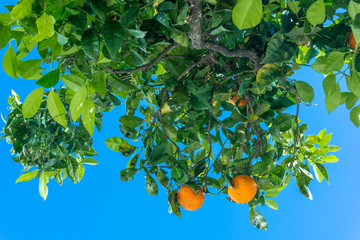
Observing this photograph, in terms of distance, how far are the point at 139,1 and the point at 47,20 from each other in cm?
15

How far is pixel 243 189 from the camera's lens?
69 cm

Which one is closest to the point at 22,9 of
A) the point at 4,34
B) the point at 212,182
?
the point at 4,34

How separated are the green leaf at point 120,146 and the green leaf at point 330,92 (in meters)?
0.40

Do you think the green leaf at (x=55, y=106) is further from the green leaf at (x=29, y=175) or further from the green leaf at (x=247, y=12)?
the green leaf at (x=29, y=175)

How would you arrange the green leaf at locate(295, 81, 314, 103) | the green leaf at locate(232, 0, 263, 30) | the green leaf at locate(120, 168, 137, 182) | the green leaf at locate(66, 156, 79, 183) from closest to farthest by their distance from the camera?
the green leaf at locate(232, 0, 263, 30) → the green leaf at locate(295, 81, 314, 103) → the green leaf at locate(120, 168, 137, 182) → the green leaf at locate(66, 156, 79, 183)

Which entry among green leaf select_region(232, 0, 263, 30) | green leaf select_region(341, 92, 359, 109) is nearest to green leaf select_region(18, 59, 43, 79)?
green leaf select_region(232, 0, 263, 30)

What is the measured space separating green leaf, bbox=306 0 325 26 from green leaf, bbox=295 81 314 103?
17 cm

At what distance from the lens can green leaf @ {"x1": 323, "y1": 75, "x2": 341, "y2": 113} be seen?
1.84ft

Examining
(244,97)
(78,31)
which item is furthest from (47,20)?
(244,97)

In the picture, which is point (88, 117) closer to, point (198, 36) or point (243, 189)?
point (198, 36)

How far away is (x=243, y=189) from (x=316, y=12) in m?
0.34

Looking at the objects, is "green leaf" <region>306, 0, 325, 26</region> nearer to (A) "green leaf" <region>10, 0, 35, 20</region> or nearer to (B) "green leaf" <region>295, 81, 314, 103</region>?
(B) "green leaf" <region>295, 81, 314, 103</region>

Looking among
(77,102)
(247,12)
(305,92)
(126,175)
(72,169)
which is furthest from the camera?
(72,169)

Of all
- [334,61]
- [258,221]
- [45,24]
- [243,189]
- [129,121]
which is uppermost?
[45,24]
